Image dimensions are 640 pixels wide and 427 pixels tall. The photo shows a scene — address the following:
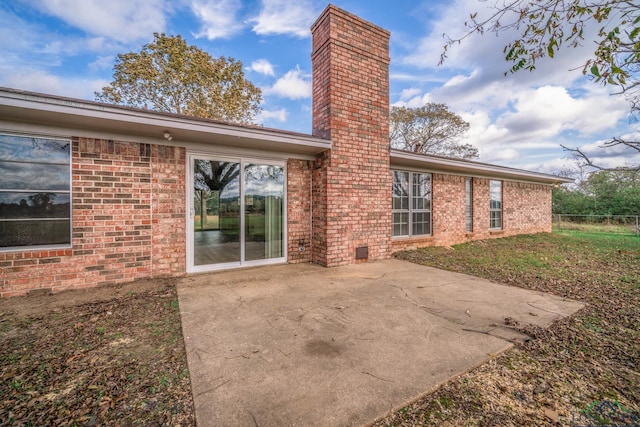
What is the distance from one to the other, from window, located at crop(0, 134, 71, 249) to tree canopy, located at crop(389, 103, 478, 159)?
1646cm

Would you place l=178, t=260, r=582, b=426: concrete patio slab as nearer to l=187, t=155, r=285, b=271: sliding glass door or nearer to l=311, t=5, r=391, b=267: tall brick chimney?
l=187, t=155, r=285, b=271: sliding glass door

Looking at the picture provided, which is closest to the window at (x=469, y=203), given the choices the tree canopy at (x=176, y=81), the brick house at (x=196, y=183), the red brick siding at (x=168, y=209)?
the brick house at (x=196, y=183)

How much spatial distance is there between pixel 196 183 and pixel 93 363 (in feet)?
10.5

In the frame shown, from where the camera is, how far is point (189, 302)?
3340mm

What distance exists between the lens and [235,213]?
5051mm

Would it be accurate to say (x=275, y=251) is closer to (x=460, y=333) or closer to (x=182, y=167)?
(x=182, y=167)

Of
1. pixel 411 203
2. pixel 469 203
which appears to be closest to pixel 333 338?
pixel 411 203

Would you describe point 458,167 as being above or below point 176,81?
below

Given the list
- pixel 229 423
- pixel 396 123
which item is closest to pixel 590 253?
pixel 229 423

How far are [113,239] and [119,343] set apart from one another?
2360mm

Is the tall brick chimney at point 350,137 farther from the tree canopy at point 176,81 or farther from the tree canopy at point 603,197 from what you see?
the tree canopy at point 603,197

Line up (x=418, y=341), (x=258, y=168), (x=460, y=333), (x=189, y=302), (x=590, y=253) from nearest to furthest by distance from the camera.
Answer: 1. (x=418, y=341)
2. (x=460, y=333)
3. (x=189, y=302)
4. (x=258, y=168)
5. (x=590, y=253)

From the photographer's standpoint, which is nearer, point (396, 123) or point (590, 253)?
point (590, 253)

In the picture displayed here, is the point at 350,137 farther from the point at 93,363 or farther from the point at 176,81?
the point at 176,81
